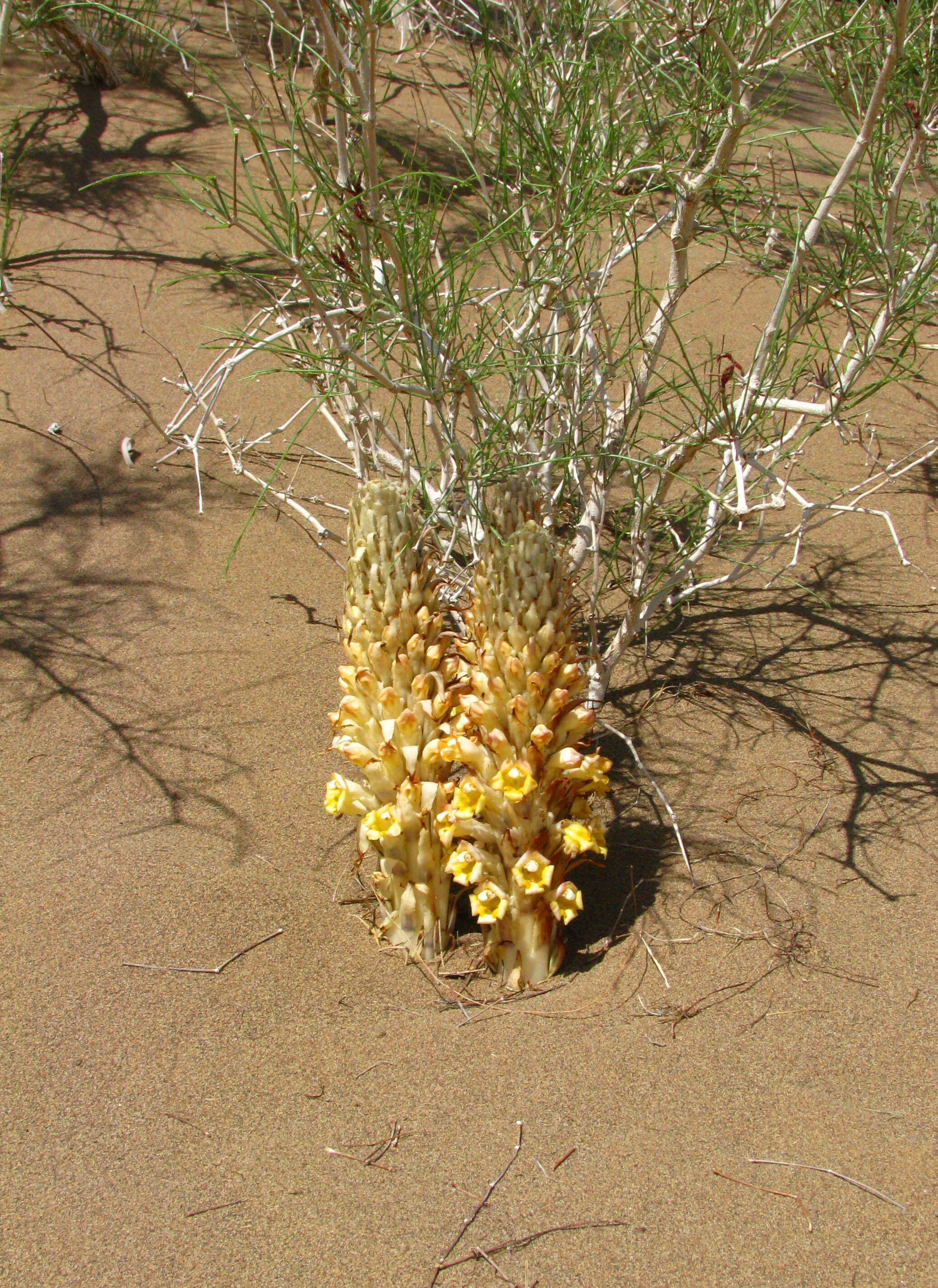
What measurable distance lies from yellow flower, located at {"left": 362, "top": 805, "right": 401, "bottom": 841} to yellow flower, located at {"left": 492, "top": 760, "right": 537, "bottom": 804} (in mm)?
228

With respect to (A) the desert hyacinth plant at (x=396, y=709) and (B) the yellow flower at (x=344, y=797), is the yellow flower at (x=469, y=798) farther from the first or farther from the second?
(B) the yellow flower at (x=344, y=797)

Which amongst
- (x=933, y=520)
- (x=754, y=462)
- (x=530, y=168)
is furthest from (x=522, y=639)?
(x=933, y=520)

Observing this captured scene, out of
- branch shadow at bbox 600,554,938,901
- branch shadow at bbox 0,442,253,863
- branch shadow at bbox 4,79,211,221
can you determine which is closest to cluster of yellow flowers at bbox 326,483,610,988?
branch shadow at bbox 0,442,253,863

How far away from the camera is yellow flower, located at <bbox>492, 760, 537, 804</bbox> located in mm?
1979

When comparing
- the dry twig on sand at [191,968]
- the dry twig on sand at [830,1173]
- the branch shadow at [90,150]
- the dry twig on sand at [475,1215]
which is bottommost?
the dry twig on sand at [191,968]

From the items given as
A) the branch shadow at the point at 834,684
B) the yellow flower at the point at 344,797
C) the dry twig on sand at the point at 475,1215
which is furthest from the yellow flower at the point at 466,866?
the branch shadow at the point at 834,684

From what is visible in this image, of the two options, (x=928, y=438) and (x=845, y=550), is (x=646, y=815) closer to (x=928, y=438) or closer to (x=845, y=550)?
(x=845, y=550)

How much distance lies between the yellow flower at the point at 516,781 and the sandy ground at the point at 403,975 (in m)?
0.41

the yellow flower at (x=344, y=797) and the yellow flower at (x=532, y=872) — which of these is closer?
the yellow flower at (x=532, y=872)

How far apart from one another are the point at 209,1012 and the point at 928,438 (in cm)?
307

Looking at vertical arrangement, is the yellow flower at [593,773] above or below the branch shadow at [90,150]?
below

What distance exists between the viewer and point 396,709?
2121mm

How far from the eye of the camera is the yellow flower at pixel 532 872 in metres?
2.04

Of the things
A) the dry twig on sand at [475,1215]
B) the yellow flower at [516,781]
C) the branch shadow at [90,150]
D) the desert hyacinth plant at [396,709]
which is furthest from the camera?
the branch shadow at [90,150]
